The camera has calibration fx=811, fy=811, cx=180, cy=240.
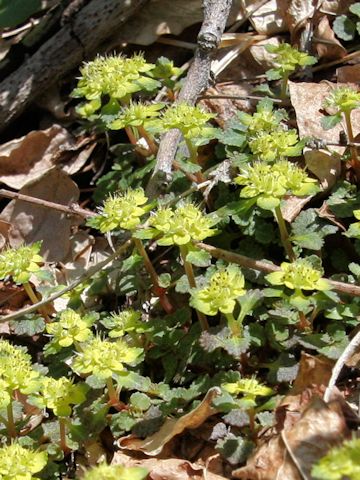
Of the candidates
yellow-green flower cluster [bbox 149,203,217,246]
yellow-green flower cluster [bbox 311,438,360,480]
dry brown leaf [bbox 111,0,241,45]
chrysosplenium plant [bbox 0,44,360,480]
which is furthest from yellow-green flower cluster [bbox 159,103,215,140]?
yellow-green flower cluster [bbox 311,438,360,480]

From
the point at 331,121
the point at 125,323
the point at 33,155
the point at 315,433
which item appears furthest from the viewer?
the point at 33,155

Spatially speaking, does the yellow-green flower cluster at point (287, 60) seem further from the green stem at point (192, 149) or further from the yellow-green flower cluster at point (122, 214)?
the yellow-green flower cluster at point (122, 214)

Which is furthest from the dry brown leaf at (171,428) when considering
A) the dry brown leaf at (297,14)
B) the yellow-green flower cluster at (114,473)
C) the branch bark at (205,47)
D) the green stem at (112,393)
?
the dry brown leaf at (297,14)

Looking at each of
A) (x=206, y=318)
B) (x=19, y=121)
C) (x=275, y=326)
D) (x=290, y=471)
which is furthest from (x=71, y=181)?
(x=290, y=471)

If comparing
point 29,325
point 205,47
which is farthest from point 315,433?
point 205,47

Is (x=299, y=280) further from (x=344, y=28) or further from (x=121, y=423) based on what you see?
(x=344, y=28)

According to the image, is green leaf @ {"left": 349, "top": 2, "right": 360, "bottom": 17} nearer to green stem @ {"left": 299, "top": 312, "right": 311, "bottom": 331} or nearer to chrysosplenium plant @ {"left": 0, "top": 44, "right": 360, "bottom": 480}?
chrysosplenium plant @ {"left": 0, "top": 44, "right": 360, "bottom": 480}
